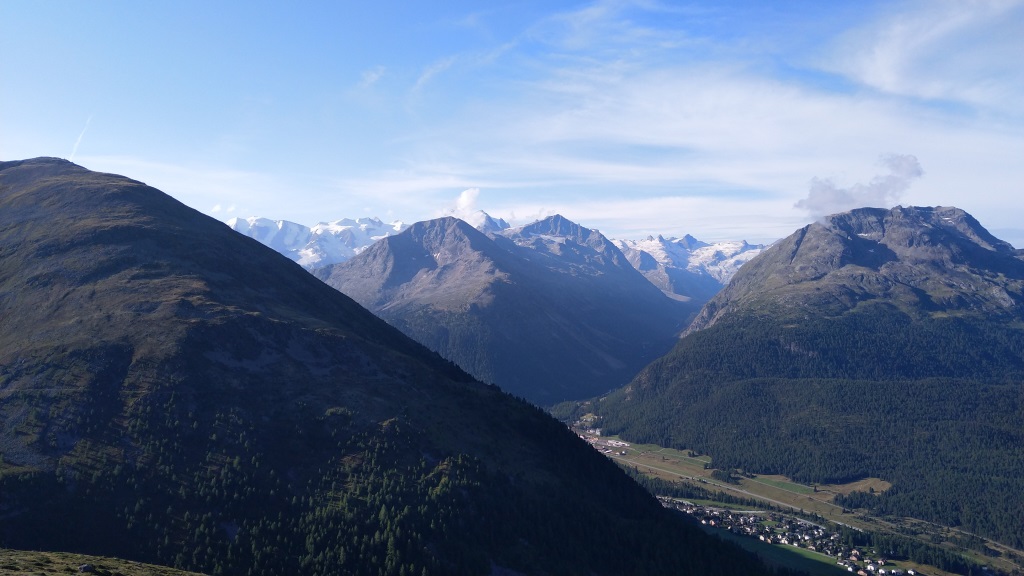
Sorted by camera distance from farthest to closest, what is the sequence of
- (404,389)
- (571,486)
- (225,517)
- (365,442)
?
(404,389)
(571,486)
(365,442)
(225,517)

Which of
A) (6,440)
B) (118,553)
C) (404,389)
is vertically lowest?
(118,553)

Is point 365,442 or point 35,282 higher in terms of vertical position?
point 35,282

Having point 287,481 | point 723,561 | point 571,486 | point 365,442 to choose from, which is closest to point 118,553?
point 287,481

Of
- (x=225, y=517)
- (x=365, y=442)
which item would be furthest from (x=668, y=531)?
(x=225, y=517)

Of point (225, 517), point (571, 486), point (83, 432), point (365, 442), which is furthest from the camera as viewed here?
point (571, 486)

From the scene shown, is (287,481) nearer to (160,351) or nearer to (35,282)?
(160,351)

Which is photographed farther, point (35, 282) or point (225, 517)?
point (35, 282)

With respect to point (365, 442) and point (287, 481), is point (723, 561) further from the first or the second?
point (287, 481)
